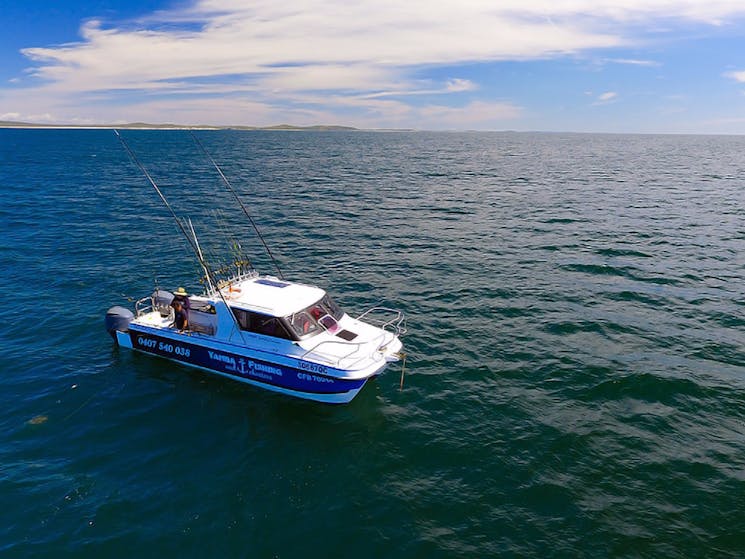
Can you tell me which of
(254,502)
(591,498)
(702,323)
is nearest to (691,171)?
(702,323)

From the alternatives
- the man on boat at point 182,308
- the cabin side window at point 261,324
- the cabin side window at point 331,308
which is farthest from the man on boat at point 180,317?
Result: the cabin side window at point 331,308

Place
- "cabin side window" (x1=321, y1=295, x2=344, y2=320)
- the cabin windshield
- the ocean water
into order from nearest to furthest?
the ocean water, the cabin windshield, "cabin side window" (x1=321, y1=295, x2=344, y2=320)

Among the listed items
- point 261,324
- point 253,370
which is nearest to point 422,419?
point 253,370

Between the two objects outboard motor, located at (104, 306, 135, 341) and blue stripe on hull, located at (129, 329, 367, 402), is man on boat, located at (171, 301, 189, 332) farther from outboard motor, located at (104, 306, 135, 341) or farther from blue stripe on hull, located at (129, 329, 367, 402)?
outboard motor, located at (104, 306, 135, 341)

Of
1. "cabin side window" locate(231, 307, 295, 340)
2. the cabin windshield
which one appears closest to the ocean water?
"cabin side window" locate(231, 307, 295, 340)

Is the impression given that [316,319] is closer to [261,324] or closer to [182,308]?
[261,324]

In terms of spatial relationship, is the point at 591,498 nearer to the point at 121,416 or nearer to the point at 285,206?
the point at 121,416
